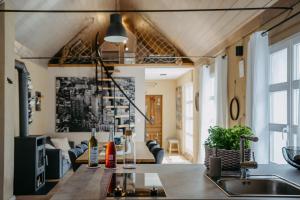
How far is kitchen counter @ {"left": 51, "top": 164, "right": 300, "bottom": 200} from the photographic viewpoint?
177cm

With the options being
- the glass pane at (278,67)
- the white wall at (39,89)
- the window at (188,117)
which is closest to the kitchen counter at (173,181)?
the glass pane at (278,67)

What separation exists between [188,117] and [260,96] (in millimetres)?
6462

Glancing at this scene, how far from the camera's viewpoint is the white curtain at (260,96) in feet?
13.1

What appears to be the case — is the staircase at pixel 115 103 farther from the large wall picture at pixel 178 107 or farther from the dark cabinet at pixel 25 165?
the dark cabinet at pixel 25 165

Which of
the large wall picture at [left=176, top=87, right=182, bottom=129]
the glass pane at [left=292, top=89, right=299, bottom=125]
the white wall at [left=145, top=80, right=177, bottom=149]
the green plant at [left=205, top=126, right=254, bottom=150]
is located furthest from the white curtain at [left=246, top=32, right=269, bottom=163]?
the white wall at [left=145, top=80, right=177, bottom=149]

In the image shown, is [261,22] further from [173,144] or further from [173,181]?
[173,144]

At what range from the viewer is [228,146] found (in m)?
2.39

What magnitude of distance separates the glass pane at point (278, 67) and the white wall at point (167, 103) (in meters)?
8.04

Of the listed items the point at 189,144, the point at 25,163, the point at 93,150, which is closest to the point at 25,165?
the point at 25,163

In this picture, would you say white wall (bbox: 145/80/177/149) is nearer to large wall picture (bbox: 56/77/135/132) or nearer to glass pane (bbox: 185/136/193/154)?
glass pane (bbox: 185/136/193/154)

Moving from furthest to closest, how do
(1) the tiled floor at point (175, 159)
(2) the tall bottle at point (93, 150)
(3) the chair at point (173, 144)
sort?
1. (3) the chair at point (173, 144)
2. (1) the tiled floor at point (175, 159)
3. (2) the tall bottle at point (93, 150)

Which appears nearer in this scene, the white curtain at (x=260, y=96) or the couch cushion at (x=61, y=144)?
the white curtain at (x=260, y=96)

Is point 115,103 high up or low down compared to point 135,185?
up

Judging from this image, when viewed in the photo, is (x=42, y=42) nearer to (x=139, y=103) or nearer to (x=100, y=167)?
(x=139, y=103)
